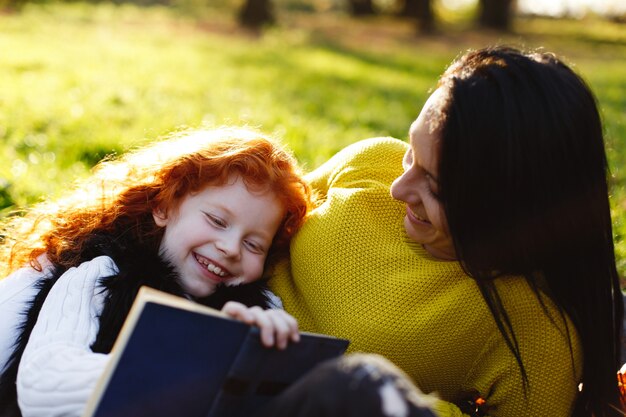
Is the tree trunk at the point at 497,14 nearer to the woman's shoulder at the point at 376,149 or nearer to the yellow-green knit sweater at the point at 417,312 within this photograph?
the woman's shoulder at the point at 376,149

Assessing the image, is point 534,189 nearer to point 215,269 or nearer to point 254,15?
point 215,269

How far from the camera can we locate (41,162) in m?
4.34

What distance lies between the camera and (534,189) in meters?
1.98

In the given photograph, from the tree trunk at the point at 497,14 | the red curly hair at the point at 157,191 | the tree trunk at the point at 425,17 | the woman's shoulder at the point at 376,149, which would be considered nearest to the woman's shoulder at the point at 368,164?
the woman's shoulder at the point at 376,149

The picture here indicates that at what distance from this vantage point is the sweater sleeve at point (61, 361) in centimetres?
176

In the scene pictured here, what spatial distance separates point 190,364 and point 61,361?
376mm

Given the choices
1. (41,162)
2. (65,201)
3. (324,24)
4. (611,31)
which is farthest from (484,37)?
(65,201)

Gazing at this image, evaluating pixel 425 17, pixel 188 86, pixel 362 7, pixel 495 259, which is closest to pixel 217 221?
pixel 495 259

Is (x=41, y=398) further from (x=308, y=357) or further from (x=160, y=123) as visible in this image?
(x=160, y=123)

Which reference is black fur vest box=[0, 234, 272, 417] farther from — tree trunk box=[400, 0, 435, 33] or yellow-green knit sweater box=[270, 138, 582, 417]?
tree trunk box=[400, 0, 435, 33]

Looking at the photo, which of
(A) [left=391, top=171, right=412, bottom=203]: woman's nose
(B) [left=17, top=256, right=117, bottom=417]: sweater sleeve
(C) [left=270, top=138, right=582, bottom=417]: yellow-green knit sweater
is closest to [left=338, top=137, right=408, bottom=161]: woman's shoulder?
(C) [left=270, top=138, right=582, bottom=417]: yellow-green knit sweater

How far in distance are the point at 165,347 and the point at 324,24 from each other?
2208 centimetres

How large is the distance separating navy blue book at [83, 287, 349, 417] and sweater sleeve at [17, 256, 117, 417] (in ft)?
0.76

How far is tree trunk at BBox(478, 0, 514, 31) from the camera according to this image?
23.6 meters
